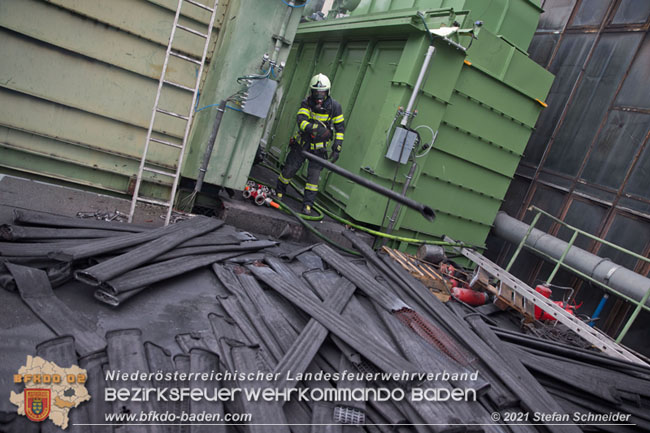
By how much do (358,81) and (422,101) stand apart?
1721 millimetres

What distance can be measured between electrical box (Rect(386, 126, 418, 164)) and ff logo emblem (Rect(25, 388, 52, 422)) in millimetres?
5574

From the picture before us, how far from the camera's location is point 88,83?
16.7ft

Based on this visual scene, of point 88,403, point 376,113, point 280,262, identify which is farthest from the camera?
point 376,113

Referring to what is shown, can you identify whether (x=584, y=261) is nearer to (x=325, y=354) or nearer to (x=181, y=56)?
(x=325, y=354)

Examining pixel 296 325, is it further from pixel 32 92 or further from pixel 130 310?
pixel 32 92

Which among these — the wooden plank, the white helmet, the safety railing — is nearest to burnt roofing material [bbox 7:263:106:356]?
the wooden plank

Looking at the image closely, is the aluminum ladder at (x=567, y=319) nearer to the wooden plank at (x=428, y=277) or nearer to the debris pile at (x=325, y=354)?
the debris pile at (x=325, y=354)

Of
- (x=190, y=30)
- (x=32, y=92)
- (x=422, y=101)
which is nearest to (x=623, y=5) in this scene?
(x=422, y=101)

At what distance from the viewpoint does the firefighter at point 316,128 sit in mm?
6359

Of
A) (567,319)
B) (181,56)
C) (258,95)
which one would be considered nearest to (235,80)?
(258,95)

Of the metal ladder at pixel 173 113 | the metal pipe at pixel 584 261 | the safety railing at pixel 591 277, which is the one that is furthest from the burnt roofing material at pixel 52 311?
the metal pipe at pixel 584 261

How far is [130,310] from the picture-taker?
3.47 meters

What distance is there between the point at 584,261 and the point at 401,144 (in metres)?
4.22

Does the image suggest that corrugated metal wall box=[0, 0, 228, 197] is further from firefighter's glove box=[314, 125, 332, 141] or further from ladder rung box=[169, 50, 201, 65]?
firefighter's glove box=[314, 125, 332, 141]
